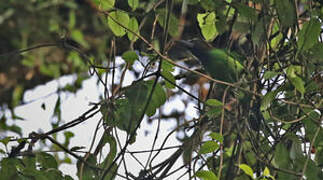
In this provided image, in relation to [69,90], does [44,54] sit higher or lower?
higher

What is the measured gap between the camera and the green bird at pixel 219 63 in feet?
3.40

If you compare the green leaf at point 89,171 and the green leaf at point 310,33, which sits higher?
the green leaf at point 310,33

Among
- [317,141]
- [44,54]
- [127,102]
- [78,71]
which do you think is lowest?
[317,141]

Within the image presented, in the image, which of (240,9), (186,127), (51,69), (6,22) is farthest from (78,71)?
(240,9)

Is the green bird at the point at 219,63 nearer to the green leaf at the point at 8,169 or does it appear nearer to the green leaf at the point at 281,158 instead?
the green leaf at the point at 281,158

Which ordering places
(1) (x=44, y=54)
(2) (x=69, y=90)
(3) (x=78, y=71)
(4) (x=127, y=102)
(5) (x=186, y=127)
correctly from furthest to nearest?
1. (1) (x=44, y=54)
2. (3) (x=78, y=71)
3. (2) (x=69, y=90)
4. (5) (x=186, y=127)
5. (4) (x=127, y=102)

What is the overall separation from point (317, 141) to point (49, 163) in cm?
42

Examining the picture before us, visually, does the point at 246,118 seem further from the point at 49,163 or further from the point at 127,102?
the point at 49,163

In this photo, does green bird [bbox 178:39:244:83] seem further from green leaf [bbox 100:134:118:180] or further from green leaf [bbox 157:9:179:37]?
green leaf [bbox 100:134:118:180]

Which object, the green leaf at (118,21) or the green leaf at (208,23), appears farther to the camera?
the green leaf at (208,23)

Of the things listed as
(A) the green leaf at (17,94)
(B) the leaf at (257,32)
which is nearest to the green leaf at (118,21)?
(B) the leaf at (257,32)

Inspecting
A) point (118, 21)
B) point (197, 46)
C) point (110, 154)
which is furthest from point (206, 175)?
point (197, 46)

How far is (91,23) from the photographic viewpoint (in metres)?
2.54

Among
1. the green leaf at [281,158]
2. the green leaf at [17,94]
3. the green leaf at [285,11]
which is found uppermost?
the green leaf at [17,94]
